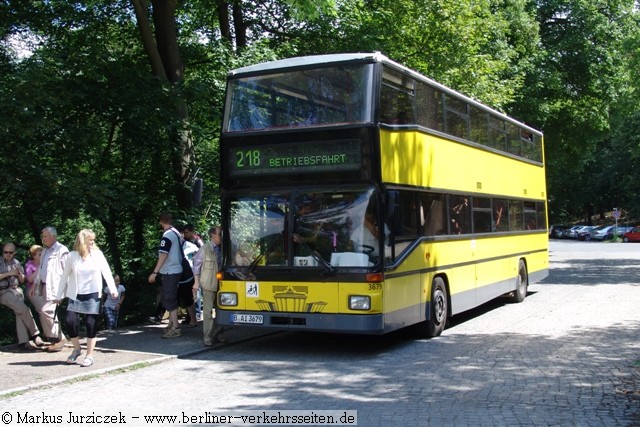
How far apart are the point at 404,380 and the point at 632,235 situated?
189ft

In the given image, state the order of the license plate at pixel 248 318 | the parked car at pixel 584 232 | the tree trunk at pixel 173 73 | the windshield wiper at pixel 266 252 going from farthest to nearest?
the parked car at pixel 584 232, the tree trunk at pixel 173 73, the license plate at pixel 248 318, the windshield wiper at pixel 266 252

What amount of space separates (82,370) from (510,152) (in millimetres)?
10890

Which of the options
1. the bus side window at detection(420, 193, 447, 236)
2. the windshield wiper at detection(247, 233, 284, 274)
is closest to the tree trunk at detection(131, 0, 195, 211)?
the windshield wiper at detection(247, 233, 284, 274)

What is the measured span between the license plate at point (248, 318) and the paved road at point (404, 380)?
487 mm

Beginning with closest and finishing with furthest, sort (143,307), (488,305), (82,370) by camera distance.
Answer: (82,370)
(143,307)
(488,305)

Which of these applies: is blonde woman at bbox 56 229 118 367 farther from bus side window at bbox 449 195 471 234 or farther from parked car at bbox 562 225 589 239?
parked car at bbox 562 225 589 239

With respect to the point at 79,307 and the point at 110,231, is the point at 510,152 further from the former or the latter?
the point at 79,307

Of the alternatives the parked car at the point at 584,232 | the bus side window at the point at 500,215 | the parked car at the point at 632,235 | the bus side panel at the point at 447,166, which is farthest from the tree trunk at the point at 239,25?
the parked car at the point at 584,232

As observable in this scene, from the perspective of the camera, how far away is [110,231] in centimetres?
Result: 1611

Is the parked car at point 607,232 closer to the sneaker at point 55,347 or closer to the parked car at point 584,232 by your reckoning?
the parked car at point 584,232

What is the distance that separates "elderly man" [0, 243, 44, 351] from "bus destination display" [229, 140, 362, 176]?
3.47 meters

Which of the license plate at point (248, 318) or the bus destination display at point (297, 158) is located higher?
the bus destination display at point (297, 158)

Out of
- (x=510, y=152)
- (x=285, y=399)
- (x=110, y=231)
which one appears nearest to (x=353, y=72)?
(x=285, y=399)

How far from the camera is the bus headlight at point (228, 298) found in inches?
392
